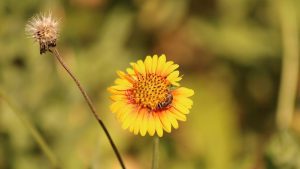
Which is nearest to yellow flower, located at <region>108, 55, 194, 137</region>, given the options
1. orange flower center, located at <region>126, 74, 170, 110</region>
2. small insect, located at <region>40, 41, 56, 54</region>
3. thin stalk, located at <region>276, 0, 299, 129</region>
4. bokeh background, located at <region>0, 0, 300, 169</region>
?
orange flower center, located at <region>126, 74, 170, 110</region>

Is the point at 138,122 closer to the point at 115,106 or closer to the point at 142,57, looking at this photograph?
the point at 115,106

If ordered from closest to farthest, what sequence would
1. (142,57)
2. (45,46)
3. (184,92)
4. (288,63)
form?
(45,46), (184,92), (288,63), (142,57)

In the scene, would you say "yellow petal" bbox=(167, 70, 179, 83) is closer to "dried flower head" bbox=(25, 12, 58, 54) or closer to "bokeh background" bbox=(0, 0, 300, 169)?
"dried flower head" bbox=(25, 12, 58, 54)

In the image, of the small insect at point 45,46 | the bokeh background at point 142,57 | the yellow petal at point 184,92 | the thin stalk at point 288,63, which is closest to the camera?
the small insect at point 45,46

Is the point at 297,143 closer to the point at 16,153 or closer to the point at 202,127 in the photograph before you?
the point at 202,127

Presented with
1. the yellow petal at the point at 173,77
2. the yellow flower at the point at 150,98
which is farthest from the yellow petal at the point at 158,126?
the yellow petal at the point at 173,77

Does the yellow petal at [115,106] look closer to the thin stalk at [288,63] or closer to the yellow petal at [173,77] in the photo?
the yellow petal at [173,77]

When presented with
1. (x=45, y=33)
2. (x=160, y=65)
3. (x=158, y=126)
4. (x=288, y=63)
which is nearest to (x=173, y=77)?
(x=160, y=65)
